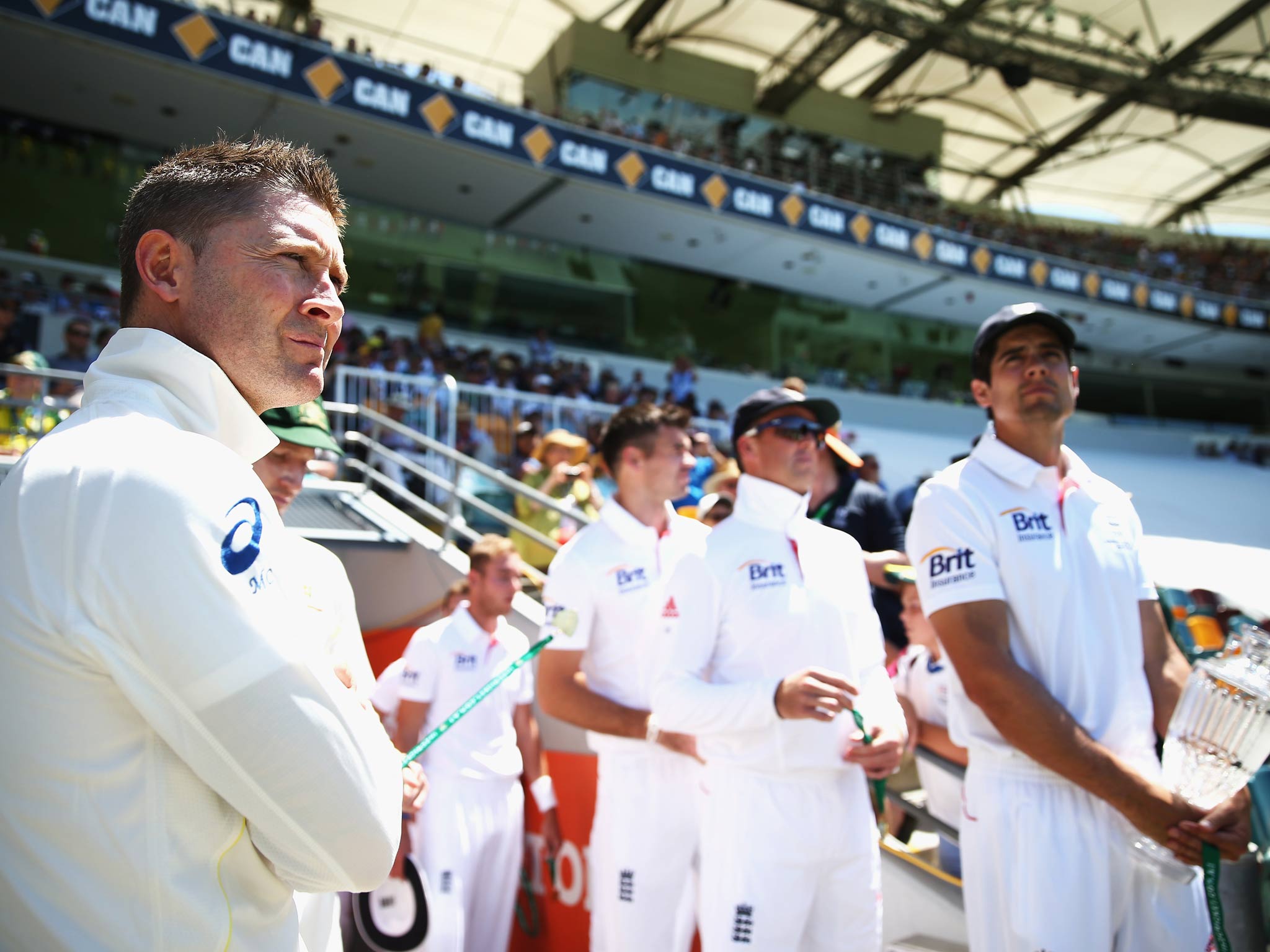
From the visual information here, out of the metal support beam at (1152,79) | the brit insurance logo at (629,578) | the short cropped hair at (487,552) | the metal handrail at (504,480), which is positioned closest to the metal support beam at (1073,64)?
the metal support beam at (1152,79)

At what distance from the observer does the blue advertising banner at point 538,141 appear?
11.1 metres

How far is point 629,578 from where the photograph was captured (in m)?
3.29

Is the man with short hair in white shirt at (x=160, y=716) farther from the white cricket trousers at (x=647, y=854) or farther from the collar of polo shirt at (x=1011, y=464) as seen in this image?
the white cricket trousers at (x=647, y=854)

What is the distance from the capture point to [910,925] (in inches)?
113

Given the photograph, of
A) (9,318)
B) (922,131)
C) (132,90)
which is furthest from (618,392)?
(922,131)

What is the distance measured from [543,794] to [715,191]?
14.0 m

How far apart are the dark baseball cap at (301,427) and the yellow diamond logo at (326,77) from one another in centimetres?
1200

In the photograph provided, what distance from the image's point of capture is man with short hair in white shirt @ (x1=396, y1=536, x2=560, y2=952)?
3812 mm

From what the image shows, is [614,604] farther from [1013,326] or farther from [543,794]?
[1013,326]

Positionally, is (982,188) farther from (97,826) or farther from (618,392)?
(97,826)

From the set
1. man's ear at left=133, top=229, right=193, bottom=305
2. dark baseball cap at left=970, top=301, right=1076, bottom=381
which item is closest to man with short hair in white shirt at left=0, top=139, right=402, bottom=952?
man's ear at left=133, top=229, right=193, bottom=305

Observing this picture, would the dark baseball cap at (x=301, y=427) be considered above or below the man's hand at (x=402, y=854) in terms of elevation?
above

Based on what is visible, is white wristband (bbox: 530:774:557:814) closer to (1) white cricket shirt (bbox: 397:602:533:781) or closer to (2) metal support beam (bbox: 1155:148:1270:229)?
(1) white cricket shirt (bbox: 397:602:533:781)

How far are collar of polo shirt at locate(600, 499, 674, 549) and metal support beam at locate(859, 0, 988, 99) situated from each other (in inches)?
Result: 765
